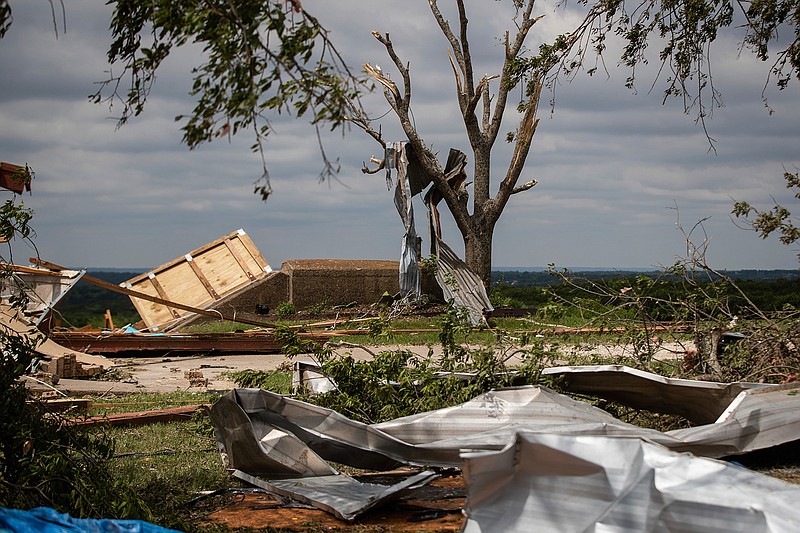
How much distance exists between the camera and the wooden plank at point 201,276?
60.1ft

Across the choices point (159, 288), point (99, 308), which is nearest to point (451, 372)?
point (159, 288)

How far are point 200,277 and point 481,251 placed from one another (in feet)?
21.4

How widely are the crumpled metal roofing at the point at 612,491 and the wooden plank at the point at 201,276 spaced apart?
1527 centimetres

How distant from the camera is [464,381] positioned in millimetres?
6590

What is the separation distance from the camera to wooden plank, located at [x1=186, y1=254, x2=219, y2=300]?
18.3 metres

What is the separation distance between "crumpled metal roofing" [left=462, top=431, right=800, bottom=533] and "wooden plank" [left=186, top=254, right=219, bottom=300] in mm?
15267

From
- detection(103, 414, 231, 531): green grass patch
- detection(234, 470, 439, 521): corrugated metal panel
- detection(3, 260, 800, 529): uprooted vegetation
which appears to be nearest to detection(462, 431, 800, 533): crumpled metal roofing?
detection(234, 470, 439, 521): corrugated metal panel

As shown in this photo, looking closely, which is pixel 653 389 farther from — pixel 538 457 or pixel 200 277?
pixel 200 277

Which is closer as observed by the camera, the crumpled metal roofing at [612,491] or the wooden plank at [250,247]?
the crumpled metal roofing at [612,491]

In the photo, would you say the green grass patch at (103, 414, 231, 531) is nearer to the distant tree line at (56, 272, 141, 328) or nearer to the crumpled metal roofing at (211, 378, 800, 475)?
the crumpled metal roofing at (211, 378, 800, 475)

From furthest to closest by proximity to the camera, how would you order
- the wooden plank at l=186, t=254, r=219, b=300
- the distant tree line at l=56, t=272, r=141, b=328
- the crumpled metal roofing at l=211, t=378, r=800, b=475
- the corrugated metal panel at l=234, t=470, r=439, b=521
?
the wooden plank at l=186, t=254, r=219, b=300, the distant tree line at l=56, t=272, r=141, b=328, the crumpled metal roofing at l=211, t=378, r=800, b=475, the corrugated metal panel at l=234, t=470, r=439, b=521

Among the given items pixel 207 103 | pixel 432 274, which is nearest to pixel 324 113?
pixel 207 103

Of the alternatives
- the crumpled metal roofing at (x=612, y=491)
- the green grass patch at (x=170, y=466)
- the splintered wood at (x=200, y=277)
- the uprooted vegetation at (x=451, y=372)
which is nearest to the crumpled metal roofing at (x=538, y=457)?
the crumpled metal roofing at (x=612, y=491)

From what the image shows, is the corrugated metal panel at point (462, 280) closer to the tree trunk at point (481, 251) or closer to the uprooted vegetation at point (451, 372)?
the tree trunk at point (481, 251)
